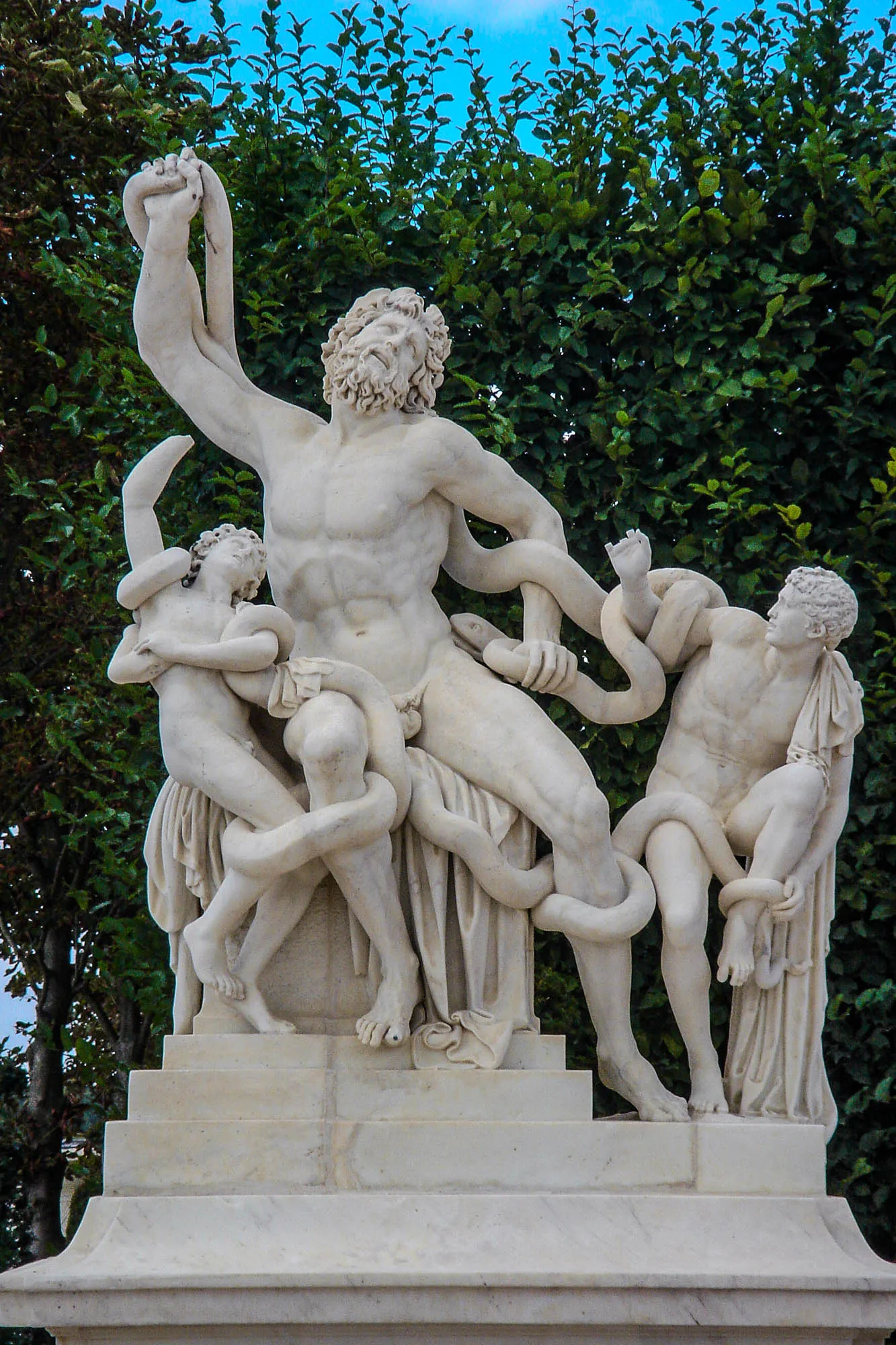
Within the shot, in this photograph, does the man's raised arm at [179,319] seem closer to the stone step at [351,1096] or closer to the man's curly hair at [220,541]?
the man's curly hair at [220,541]

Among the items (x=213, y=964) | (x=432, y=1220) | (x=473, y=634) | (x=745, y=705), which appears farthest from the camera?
(x=473, y=634)

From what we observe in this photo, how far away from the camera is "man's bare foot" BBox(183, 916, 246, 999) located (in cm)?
488

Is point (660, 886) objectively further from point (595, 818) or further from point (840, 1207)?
point (840, 1207)

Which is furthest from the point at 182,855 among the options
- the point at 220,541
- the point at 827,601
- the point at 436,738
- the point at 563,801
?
the point at 827,601

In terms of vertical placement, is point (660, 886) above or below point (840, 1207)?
above

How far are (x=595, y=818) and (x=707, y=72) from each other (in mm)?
3267

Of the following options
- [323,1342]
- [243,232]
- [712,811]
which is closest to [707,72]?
[243,232]

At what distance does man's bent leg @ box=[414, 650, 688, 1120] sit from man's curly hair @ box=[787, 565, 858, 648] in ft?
2.28

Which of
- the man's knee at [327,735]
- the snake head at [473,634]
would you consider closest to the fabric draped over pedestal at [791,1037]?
the snake head at [473,634]

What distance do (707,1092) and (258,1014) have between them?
3.72ft

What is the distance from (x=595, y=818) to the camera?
494 cm

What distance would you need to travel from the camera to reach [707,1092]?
504 centimetres

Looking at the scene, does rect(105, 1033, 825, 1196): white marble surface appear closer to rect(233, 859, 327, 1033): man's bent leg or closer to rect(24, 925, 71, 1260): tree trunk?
rect(233, 859, 327, 1033): man's bent leg

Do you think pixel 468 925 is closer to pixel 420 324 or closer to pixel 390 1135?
pixel 390 1135
